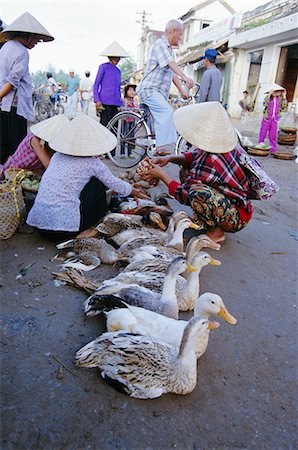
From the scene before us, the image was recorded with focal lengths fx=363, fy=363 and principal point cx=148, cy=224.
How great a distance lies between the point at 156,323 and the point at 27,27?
374cm

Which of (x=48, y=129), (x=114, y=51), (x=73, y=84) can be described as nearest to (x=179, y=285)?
(x=48, y=129)

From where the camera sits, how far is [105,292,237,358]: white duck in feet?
6.75

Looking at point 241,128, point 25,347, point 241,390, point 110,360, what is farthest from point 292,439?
point 241,128

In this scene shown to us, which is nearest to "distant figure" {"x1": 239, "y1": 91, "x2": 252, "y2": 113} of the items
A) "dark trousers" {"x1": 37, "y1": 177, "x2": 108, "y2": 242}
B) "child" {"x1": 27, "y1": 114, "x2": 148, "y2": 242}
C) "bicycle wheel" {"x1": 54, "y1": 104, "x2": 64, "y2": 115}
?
"bicycle wheel" {"x1": 54, "y1": 104, "x2": 64, "y2": 115}

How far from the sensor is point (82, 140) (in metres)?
3.12

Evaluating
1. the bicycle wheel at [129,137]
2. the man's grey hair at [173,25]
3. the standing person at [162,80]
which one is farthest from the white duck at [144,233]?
the man's grey hair at [173,25]

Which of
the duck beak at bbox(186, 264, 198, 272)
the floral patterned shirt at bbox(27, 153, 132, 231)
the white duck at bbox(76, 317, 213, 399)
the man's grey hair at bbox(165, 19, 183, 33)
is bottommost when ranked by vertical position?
the white duck at bbox(76, 317, 213, 399)

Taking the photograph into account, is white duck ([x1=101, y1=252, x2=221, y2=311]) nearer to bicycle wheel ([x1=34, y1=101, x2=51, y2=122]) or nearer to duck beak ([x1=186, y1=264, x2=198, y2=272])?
duck beak ([x1=186, y1=264, x2=198, y2=272])

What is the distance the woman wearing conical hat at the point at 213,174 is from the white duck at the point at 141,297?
1079 mm

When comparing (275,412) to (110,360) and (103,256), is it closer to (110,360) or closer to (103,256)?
(110,360)

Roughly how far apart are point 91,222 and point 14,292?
1.11m

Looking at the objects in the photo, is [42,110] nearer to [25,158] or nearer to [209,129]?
[25,158]

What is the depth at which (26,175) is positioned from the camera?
3.94m

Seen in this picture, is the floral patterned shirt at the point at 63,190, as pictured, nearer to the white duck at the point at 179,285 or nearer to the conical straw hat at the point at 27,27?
the white duck at the point at 179,285
